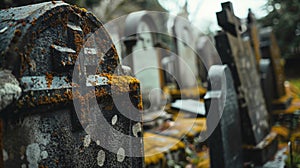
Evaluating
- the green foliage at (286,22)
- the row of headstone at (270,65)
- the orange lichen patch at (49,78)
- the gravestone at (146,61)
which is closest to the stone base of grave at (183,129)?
the gravestone at (146,61)

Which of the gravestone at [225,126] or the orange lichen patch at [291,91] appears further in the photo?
the orange lichen patch at [291,91]

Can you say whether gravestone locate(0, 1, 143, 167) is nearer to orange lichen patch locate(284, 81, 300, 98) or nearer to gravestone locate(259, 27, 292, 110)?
gravestone locate(259, 27, 292, 110)

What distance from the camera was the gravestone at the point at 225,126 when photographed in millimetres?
3957

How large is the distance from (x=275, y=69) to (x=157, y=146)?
406 centimetres

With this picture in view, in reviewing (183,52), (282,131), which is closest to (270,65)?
(282,131)

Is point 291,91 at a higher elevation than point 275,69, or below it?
below

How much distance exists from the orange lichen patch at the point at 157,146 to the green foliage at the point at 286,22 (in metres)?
12.3

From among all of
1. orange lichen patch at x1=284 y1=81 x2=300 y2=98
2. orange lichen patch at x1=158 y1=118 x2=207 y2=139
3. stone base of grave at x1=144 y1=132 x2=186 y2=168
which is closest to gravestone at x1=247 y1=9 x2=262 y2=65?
orange lichen patch at x1=284 y1=81 x2=300 y2=98

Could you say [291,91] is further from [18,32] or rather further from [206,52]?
[18,32]

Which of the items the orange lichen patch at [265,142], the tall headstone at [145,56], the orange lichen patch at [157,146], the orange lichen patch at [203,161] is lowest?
the orange lichen patch at [203,161]

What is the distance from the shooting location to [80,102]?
6.68 feet

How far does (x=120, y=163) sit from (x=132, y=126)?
0.33m

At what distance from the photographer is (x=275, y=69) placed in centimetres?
729

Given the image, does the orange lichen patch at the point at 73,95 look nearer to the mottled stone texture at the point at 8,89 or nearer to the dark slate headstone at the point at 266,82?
the mottled stone texture at the point at 8,89
